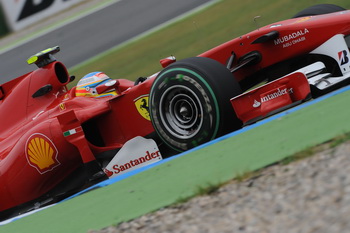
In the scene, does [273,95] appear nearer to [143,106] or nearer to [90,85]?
[143,106]

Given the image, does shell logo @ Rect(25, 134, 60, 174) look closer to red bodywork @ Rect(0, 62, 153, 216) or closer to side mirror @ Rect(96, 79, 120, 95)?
red bodywork @ Rect(0, 62, 153, 216)

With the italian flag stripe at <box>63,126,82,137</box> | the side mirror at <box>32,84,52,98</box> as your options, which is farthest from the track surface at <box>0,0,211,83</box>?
the italian flag stripe at <box>63,126,82,137</box>

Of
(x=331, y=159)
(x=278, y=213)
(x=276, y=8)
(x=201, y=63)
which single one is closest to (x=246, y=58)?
(x=201, y=63)

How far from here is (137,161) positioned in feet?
20.5

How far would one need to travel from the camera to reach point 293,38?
585 cm

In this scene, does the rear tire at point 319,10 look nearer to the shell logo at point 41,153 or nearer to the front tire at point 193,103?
the front tire at point 193,103

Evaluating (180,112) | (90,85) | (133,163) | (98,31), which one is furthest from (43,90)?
(98,31)

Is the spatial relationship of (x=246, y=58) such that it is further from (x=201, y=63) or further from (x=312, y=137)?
(x=312, y=137)

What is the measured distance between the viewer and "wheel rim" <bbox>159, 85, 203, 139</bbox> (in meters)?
5.73

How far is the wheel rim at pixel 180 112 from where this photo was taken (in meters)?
5.73

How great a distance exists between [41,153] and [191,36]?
703 cm

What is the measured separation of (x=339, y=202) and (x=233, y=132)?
2.28m

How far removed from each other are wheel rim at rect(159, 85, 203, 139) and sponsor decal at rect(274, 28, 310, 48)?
3.31 feet

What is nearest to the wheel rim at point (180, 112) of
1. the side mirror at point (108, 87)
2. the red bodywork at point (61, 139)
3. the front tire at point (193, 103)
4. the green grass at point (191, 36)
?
the front tire at point (193, 103)
